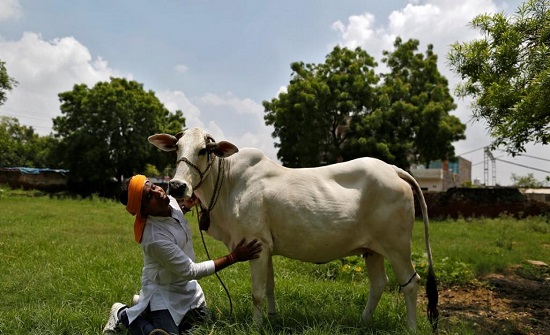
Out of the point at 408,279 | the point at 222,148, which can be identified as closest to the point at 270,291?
the point at 408,279

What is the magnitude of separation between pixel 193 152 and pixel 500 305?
4360 mm

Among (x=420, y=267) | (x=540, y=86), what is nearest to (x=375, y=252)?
(x=540, y=86)

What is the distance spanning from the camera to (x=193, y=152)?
3.58 m

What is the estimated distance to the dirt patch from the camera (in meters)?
4.62

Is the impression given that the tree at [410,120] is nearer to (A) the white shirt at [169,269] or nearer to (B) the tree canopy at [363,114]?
(B) the tree canopy at [363,114]

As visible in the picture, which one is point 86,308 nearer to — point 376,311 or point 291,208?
point 291,208

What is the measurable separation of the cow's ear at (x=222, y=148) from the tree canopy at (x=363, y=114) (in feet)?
49.9

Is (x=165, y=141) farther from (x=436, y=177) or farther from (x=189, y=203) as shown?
(x=436, y=177)

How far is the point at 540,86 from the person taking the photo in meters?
4.27

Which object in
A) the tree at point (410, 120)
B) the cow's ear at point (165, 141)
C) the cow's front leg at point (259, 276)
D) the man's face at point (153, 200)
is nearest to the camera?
the man's face at point (153, 200)

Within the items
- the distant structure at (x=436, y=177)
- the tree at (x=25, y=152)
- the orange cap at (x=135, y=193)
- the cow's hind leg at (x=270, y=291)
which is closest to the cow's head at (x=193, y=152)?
the orange cap at (x=135, y=193)

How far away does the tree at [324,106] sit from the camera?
19438mm

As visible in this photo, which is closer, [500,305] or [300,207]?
[300,207]

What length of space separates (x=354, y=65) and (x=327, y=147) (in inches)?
155
